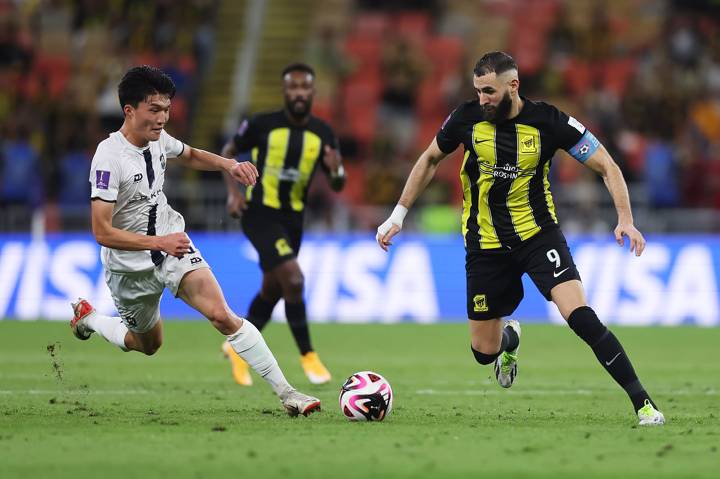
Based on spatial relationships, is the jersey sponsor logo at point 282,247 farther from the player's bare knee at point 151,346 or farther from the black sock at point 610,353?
the black sock at point 610,353

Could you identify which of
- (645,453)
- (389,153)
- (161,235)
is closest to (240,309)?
(389,153)

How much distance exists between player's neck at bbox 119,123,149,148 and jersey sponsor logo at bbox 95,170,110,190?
15.0 inches

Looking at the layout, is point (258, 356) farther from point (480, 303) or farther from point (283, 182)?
point (283, 182)

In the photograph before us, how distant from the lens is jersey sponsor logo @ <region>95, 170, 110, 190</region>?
7.68 m

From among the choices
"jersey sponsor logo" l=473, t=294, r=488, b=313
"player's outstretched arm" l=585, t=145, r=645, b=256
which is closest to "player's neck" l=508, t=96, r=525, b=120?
"player's outstretched arm" l=585, t=145, r=645, b=256

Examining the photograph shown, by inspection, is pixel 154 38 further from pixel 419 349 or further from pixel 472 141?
pixel 472 141

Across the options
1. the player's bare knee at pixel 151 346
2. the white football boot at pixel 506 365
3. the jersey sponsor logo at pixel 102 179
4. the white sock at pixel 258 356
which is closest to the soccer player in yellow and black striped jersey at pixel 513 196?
the white football boot at pixel 506 365

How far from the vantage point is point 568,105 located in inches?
899

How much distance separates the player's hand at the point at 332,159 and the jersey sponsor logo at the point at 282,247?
78cm

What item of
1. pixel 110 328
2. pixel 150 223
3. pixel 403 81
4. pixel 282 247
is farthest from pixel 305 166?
pixel 403 81

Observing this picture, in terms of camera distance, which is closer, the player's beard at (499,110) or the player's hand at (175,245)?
the player's hand at (175,245)

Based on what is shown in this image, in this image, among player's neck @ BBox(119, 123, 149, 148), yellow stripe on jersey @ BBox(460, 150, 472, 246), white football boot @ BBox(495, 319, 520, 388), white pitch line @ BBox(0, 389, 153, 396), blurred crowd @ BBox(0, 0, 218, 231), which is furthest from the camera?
blurred crowd @ BBox(0, 0, 218, 231)

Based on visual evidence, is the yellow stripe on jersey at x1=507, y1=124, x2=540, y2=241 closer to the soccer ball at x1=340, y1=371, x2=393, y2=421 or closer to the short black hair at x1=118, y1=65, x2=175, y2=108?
the soccer ball at x1=340, y1=371, x2=393, y2=421

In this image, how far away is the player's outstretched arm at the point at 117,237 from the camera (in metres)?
7.49
